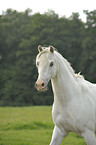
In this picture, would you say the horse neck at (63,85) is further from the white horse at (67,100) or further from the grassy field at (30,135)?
the grassy field at (30,135)

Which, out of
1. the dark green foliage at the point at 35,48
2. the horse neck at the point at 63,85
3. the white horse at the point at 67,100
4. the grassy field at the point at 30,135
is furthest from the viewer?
the dark green foliage at the point at 35,48

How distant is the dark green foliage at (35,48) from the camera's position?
3384 cm

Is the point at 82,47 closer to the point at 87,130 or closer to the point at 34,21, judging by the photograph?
Answer: the point at 34,21

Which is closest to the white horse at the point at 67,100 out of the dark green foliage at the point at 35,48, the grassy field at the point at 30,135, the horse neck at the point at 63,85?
the horse neck at the point at 63,85

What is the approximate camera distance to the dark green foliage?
33.8 m

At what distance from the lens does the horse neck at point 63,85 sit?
491 cm

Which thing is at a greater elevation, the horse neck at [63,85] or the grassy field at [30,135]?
the horse neck at [63,85]

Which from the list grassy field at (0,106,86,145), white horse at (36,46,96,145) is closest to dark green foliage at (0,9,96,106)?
grassy field at (0,106,86,145)

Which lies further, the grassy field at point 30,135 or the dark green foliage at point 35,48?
the dark green foliage at point 35,48

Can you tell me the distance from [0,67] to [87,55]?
39.8 ft

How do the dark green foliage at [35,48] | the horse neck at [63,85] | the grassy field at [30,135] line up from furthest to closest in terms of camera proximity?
the dark green foliage at [35,48], the grassy field at [30,135], the horse neck at [63,85]

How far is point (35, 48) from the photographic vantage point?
37531 millimetres

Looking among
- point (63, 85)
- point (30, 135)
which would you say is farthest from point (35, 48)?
point (63, 85)

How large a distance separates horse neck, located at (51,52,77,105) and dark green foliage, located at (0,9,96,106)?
27.3 metres
